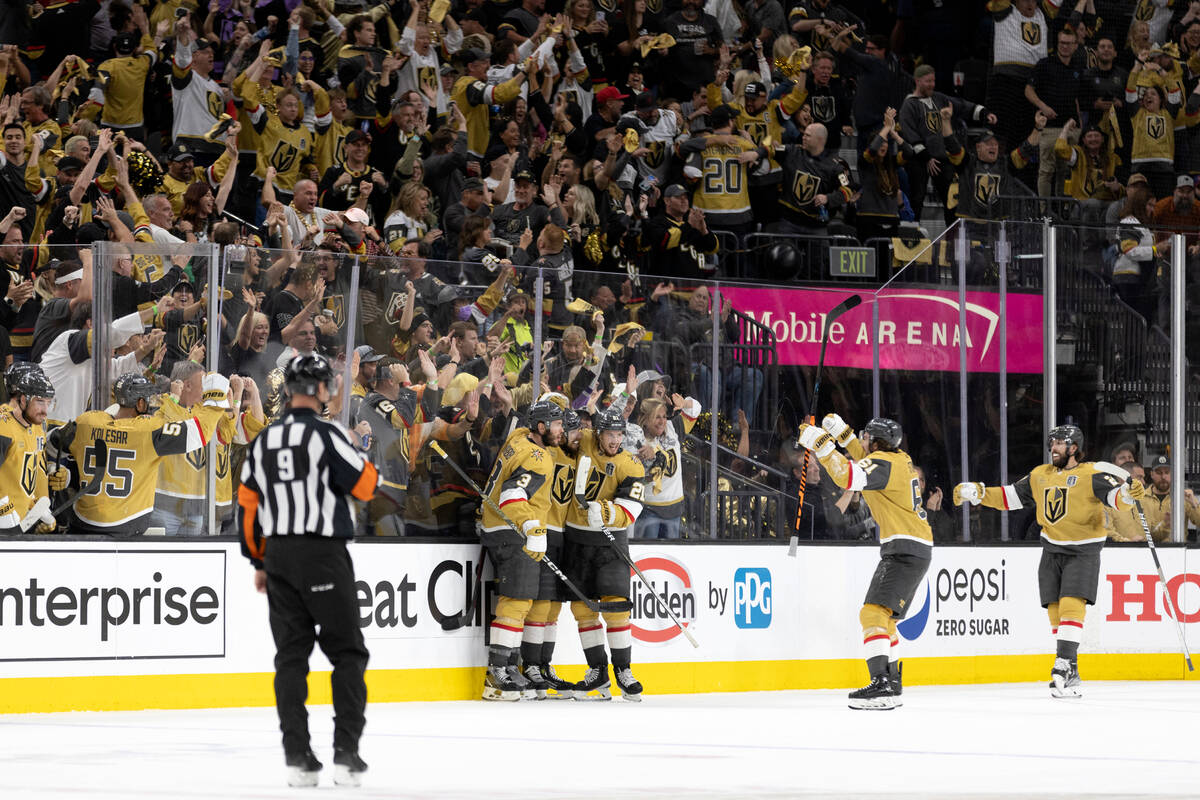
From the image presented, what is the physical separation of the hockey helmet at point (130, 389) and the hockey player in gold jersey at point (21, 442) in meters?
0.38

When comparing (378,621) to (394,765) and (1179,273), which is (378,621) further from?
(1179,273)

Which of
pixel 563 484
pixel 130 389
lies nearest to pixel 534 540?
pixel 563 484

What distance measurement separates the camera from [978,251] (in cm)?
1377

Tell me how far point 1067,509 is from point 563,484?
3.60 meters

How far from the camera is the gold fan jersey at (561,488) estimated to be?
462 inches

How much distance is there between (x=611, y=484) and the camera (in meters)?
11.8

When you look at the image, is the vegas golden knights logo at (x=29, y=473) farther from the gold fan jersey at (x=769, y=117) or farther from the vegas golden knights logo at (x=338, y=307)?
the gold fan jersey at (x=769, y=117)

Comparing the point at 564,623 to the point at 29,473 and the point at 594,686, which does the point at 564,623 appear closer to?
the point at 594,686

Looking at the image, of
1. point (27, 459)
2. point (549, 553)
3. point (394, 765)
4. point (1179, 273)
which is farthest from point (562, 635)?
point (1179, 273)

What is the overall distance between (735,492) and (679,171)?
4119 millimetres

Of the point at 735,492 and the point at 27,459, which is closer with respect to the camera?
the point at 27,459

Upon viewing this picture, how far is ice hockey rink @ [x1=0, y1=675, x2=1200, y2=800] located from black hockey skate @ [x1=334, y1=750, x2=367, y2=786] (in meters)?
0.07

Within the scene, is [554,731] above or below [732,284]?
below

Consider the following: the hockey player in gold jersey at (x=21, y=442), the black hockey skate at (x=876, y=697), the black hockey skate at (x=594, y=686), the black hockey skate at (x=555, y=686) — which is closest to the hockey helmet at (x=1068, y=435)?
the black hockey skate at (x=876, y=697)
